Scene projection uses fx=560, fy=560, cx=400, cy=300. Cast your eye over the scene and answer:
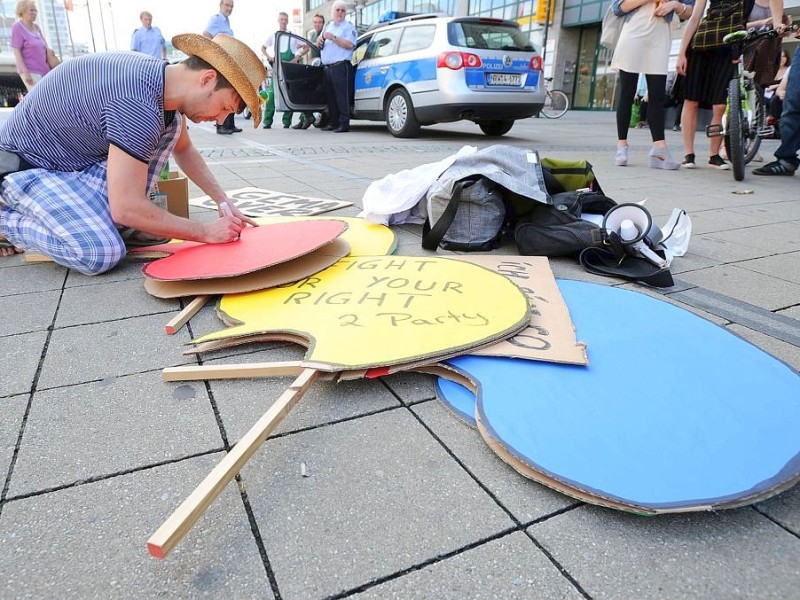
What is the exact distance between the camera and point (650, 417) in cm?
136

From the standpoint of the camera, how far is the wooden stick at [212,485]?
0.94 metres

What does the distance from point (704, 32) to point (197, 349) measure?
5.47 meters

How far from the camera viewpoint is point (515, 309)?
72.7 inches

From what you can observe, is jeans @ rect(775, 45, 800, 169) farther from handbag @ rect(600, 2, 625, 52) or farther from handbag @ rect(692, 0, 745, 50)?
handbag @ rect(600, 2, 625, 52)

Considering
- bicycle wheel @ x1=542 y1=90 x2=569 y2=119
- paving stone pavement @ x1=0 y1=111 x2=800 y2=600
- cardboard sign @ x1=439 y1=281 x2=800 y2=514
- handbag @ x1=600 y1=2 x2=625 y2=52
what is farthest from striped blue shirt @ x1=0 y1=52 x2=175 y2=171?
bicycle wheel @ x1=542 y1=90 x2=569 y2=119

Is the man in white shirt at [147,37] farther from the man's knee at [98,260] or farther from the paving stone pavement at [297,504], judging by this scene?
the paving stone pavement at [297,504]

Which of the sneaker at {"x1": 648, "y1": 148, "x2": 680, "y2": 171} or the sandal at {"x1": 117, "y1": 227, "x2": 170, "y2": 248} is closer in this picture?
the sandal at {"x1": 117, "y1": 227, "x2": 170, "y2": 248}

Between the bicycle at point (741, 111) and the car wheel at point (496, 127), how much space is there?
13.7 feet

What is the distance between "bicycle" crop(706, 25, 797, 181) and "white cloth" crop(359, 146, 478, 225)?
3.10m

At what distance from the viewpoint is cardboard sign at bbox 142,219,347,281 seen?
2.15 m

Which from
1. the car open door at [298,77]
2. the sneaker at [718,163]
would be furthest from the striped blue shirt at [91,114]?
the car open door at [298,77]

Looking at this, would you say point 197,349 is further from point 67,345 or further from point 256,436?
point 256,436

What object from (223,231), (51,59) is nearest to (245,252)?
(223,231)

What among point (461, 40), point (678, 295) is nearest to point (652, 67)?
point (461, 40)
